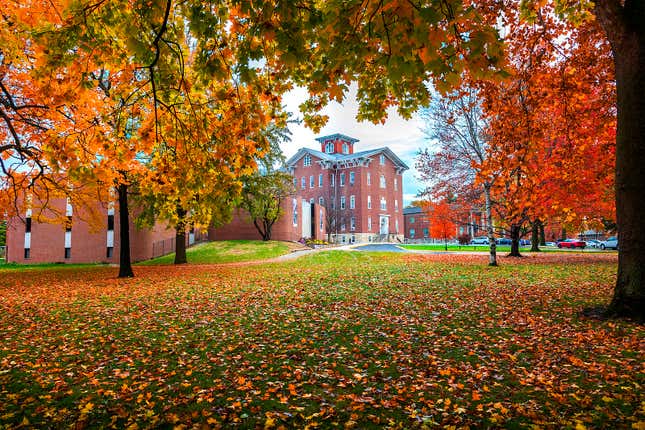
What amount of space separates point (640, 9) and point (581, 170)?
9.34 m

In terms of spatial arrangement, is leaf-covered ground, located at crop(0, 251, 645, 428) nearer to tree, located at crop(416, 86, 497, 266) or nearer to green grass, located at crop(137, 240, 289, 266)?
tree, located at crop(416, 86, 497, 266)

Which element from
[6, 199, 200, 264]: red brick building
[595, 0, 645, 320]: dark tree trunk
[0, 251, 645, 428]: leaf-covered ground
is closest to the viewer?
[0, 251, 645, 428]: leaf-covered ground

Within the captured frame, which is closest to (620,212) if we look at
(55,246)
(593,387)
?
(593,387)

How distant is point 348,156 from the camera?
56312 mm

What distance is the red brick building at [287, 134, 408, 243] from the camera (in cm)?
5425

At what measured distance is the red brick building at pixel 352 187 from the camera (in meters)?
54.2

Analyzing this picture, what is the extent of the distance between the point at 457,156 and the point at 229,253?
19297mm

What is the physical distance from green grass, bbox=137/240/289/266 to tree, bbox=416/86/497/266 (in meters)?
13.9

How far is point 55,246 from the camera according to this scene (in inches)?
1212

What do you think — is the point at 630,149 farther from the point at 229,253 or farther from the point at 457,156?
the point at 229,253

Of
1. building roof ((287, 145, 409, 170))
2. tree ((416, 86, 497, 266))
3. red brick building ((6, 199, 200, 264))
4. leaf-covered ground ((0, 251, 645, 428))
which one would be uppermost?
building roof ((287, 145, 409, 170))

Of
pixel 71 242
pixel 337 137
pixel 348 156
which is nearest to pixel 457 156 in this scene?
pixel 71 242

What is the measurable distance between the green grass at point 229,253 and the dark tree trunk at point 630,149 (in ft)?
78.7

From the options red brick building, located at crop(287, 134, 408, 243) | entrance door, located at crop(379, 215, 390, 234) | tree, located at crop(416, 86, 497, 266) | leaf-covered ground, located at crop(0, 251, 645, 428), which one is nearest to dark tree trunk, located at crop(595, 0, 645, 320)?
leaf-covered ground, located at crop(0, 251, 645, 428)
